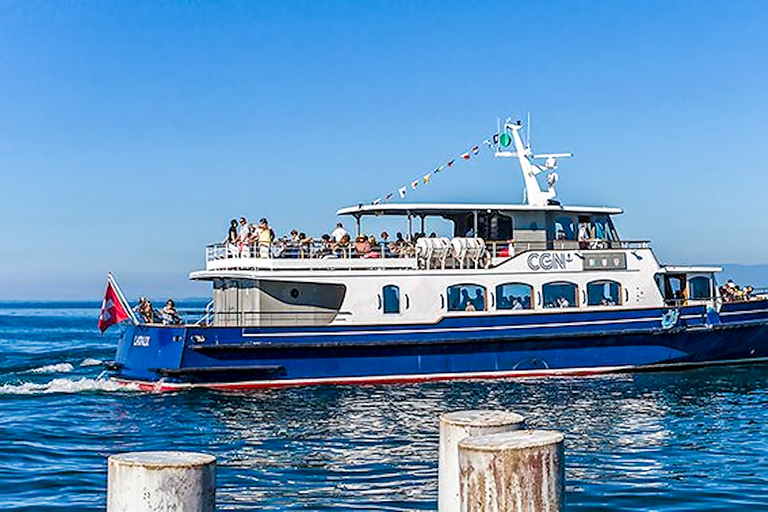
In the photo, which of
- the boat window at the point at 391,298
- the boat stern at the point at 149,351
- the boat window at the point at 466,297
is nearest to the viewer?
the boat stern at the point at 149,351

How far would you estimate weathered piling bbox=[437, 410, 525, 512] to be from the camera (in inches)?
240

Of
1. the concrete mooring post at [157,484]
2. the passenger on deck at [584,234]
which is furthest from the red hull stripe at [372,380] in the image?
the concrete mooring post at [157,484]

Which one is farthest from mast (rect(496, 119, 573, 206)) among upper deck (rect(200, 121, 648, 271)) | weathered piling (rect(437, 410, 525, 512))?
weathered piling (rect(437, 410, 525, 512))

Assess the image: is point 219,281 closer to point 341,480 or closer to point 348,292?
point 348,292

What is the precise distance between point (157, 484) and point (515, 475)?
186cm

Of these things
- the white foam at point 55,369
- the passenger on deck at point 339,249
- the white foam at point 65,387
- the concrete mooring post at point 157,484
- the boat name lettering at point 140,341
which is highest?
the passenger on deck at point 339,249

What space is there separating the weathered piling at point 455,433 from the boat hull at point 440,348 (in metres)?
16.0

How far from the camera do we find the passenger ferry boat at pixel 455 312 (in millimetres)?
22375

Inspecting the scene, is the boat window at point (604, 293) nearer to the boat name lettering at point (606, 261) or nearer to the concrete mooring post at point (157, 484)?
the boat name lettering at point (606, 261)

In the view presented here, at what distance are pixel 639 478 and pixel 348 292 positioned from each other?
1185cm

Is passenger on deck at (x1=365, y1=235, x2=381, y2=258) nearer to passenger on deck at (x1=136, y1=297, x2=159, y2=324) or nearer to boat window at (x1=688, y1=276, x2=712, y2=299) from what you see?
passenger on deck at (x1=136, y1=297, x2=159, y2=324)

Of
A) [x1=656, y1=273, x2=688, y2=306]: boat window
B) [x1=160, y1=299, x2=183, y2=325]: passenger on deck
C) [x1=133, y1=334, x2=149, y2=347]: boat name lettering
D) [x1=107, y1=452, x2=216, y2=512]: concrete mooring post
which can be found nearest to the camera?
[x1=107, y1=452, x2=216, y2=512]: concrete mooring post

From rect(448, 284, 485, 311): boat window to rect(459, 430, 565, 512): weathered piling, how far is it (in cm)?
1866

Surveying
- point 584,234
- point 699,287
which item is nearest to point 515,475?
point 584,234
